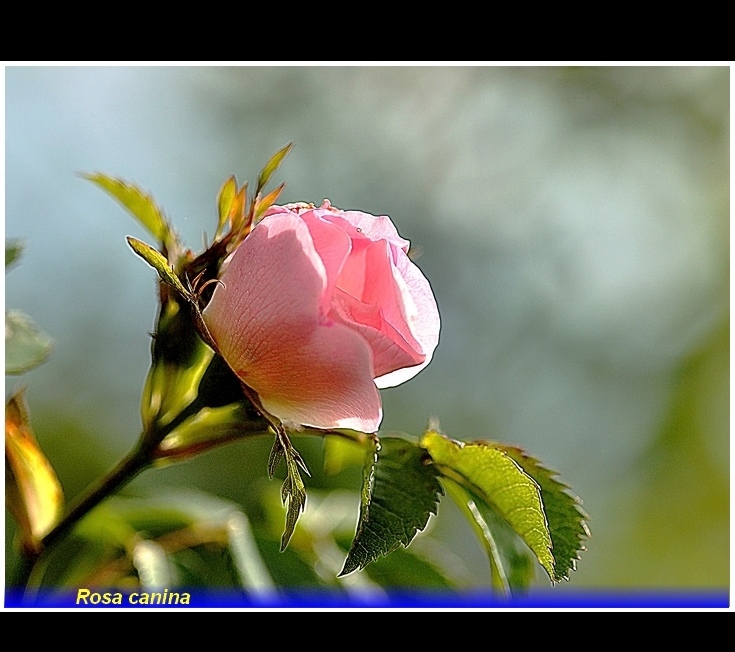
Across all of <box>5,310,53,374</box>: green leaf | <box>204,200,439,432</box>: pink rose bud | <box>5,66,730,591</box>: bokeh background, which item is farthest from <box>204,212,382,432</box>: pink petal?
<box>5,66,730,591</box>: bokeh background

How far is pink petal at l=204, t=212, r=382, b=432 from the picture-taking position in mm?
313

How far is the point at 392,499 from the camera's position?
340 mm

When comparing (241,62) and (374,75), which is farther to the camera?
(374,75)

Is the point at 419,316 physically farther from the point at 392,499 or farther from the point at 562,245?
the point at 562,245

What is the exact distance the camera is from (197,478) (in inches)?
40.4

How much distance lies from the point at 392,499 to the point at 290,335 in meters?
0.08

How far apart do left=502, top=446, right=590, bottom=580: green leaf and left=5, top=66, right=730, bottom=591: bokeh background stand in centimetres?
83

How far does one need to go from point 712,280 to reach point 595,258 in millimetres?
210

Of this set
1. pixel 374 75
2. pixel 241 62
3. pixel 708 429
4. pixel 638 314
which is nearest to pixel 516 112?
pixel 374 75

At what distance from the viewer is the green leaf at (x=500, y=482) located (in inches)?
13.8

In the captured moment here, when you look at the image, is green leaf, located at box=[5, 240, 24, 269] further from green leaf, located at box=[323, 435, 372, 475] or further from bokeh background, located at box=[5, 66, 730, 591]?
bokeh background, located at box=[5, 66, 730, 591]

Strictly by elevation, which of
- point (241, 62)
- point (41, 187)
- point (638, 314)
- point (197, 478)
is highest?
point (241, 62)

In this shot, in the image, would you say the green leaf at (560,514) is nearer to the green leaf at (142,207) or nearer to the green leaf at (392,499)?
the green leaf at (392,499)

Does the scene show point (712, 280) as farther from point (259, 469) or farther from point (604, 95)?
point (259, 469)
